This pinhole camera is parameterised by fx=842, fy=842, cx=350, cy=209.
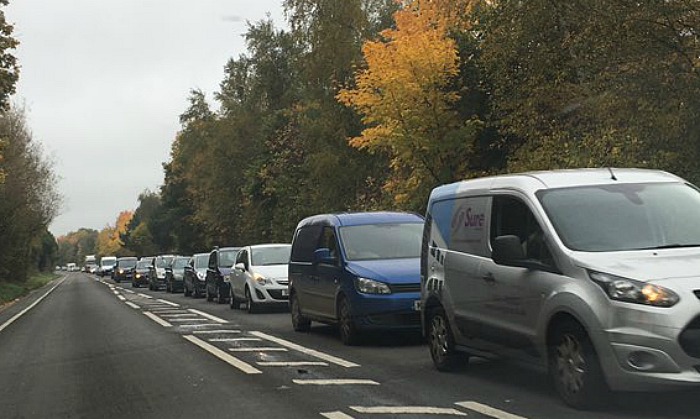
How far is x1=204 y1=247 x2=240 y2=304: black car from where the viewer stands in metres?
25.3

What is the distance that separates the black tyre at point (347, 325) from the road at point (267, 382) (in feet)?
0.66

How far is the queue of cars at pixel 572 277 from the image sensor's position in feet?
20.4

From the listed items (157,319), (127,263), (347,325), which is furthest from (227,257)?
(127,263)

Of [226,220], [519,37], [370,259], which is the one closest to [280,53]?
[226,220]

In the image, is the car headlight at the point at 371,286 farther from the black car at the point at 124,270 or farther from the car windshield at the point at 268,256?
the black car at the point at 124,270

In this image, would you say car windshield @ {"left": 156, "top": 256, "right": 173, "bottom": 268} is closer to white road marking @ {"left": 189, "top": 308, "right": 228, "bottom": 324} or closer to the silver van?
white road marking @ {"left": 189, "top": 308, "right": 228, "bottom": 324}

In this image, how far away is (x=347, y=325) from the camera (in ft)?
39.8

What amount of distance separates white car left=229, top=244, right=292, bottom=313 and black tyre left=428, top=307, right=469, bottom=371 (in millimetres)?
10163

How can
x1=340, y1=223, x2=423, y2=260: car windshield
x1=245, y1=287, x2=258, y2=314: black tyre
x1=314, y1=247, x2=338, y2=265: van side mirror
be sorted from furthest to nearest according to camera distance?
x1=245, y1=287, x2=258, y2=314: black tyre < x1=314, y1=247, x2=338, y2=265: van side mirror < x1=340, y1=223, x2=423, y2=260: car windshield

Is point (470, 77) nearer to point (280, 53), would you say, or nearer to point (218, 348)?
point (218, 348)

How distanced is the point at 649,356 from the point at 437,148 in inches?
895

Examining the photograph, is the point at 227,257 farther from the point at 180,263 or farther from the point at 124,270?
the point at 124,270

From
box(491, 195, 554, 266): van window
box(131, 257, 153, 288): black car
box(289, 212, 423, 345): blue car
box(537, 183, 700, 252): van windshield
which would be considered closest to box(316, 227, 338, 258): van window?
box(289, 212, 423, 345): blue car

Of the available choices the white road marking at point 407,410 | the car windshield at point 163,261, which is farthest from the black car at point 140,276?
the white road marking at point 407,410
